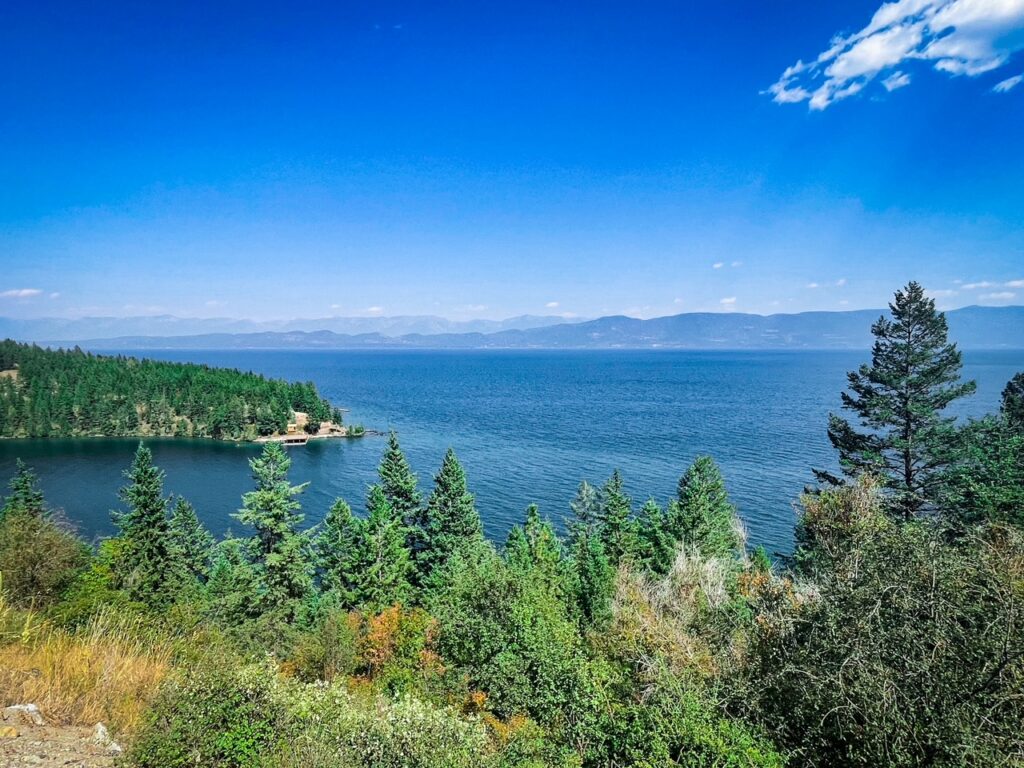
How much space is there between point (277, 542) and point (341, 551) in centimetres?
375

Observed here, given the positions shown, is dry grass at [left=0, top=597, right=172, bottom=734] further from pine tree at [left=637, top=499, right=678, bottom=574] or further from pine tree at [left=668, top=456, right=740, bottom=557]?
pine tree at [left=668, top=456, right=740, bottom=557]

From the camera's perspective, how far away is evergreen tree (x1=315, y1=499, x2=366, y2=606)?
96.0 ft

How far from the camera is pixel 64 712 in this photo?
24.8 ft

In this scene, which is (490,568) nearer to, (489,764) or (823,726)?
(489,764)

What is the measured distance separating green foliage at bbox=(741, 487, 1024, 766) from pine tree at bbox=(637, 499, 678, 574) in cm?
2064

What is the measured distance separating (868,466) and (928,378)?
191 inches

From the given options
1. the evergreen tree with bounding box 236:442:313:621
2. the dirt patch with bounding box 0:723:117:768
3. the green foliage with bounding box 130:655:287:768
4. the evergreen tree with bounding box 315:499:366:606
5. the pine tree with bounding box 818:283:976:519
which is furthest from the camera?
the evergreen tree with bounding box 315:499:366:606

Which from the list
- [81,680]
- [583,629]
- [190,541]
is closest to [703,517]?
[583,629]

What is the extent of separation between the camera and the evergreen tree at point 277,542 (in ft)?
89.6

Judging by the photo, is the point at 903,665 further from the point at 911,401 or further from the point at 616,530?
the point at 616,530

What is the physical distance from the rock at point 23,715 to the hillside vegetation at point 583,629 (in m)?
0.22

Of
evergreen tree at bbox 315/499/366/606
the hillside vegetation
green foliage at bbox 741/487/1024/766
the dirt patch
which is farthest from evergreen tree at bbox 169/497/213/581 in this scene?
green foliage at bbox 741/487/1024/766

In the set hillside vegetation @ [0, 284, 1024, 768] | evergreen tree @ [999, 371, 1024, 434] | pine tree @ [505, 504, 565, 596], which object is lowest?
pine tree @ [505, 504, 565, 596]

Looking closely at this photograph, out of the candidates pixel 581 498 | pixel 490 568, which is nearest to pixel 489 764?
pixel 490 568
